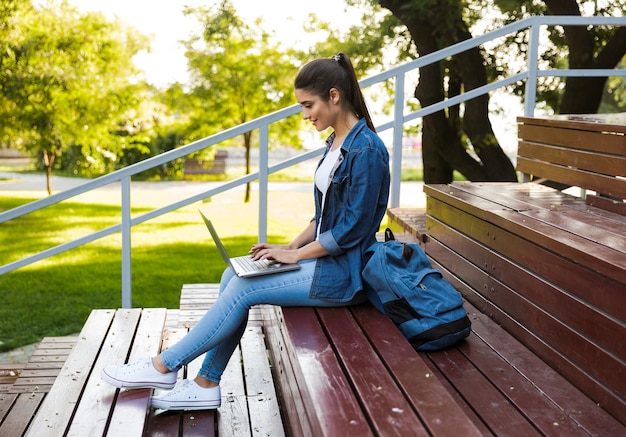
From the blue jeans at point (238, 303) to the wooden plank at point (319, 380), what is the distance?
0.07m

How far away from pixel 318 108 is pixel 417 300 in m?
0.86

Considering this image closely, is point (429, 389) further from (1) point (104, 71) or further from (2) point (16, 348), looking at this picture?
(1) point (104, 71)

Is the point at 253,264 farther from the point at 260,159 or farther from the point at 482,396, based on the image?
the point at 260,159

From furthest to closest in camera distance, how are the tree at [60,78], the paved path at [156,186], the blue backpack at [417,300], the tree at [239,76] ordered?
the paved path at [156,186]
the tree at [239,76]
the tree at [60,78]
the blue backpack at [417,300]

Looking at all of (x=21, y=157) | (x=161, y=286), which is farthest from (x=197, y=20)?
(x=21, y=157)

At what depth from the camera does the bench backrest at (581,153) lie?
3.44 m

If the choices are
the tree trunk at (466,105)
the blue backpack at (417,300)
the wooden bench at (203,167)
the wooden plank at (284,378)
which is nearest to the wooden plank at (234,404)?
the wooden plank at (284,378)

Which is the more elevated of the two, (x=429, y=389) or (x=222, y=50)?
(x=222, y=50)

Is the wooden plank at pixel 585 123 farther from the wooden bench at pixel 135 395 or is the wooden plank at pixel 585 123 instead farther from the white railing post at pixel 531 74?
the wooden bench at pixel 135 395

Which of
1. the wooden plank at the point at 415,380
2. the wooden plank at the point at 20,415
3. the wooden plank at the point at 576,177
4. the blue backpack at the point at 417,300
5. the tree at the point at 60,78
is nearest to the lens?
the wooden plank at the point at 415,380

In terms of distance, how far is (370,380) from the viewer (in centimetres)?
248

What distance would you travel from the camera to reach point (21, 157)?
32594 mm

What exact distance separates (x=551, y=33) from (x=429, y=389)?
7.69 meters

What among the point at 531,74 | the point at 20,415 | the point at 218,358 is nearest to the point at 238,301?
the point at 218,358
